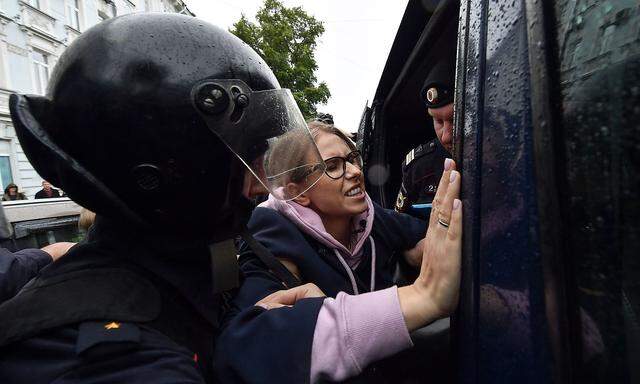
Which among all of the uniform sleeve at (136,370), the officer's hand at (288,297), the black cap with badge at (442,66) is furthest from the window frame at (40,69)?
the uniform sleeve at (136,370)

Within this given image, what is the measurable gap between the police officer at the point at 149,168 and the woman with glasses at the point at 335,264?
14cm

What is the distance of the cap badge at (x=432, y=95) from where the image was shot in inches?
89.7

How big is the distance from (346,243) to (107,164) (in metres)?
0.99

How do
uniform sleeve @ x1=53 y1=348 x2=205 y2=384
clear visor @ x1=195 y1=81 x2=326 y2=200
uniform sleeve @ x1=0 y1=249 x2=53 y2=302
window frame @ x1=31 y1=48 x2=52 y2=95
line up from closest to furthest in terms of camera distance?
1. uniform sleeve @ x1=53 y1=348 x2=205 y2=384
2. clear visor @ x1=195 y1=81 x2=326 y2=200
3. uniform sleeve @ x1=0 y1=249 x2=53 y2=302
4. window frame @ x1=31 y1=48 x2=52 y2=95

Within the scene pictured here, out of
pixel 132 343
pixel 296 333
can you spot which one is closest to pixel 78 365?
pixel 132 343

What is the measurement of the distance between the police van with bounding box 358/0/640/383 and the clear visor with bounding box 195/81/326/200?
2.04 feet

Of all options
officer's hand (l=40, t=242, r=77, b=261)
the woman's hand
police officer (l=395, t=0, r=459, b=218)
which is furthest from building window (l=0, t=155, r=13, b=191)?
the woman's hand

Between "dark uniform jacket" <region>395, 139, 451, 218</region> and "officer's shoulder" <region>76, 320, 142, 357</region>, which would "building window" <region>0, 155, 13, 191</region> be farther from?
"officer's shoulder" <region>76, 320, 142, 357</region>

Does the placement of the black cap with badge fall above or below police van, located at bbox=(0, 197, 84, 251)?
above

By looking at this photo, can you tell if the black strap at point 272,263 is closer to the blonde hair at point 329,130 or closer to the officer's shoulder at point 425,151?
the blonde hair at point 329,130

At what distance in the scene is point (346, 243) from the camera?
1650 mm

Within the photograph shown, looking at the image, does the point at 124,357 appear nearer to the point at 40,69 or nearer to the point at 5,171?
the point at 5,171

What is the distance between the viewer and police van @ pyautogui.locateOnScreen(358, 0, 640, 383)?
1.82ft

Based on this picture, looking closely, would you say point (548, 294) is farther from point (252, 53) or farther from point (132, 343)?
point (252, 53)
